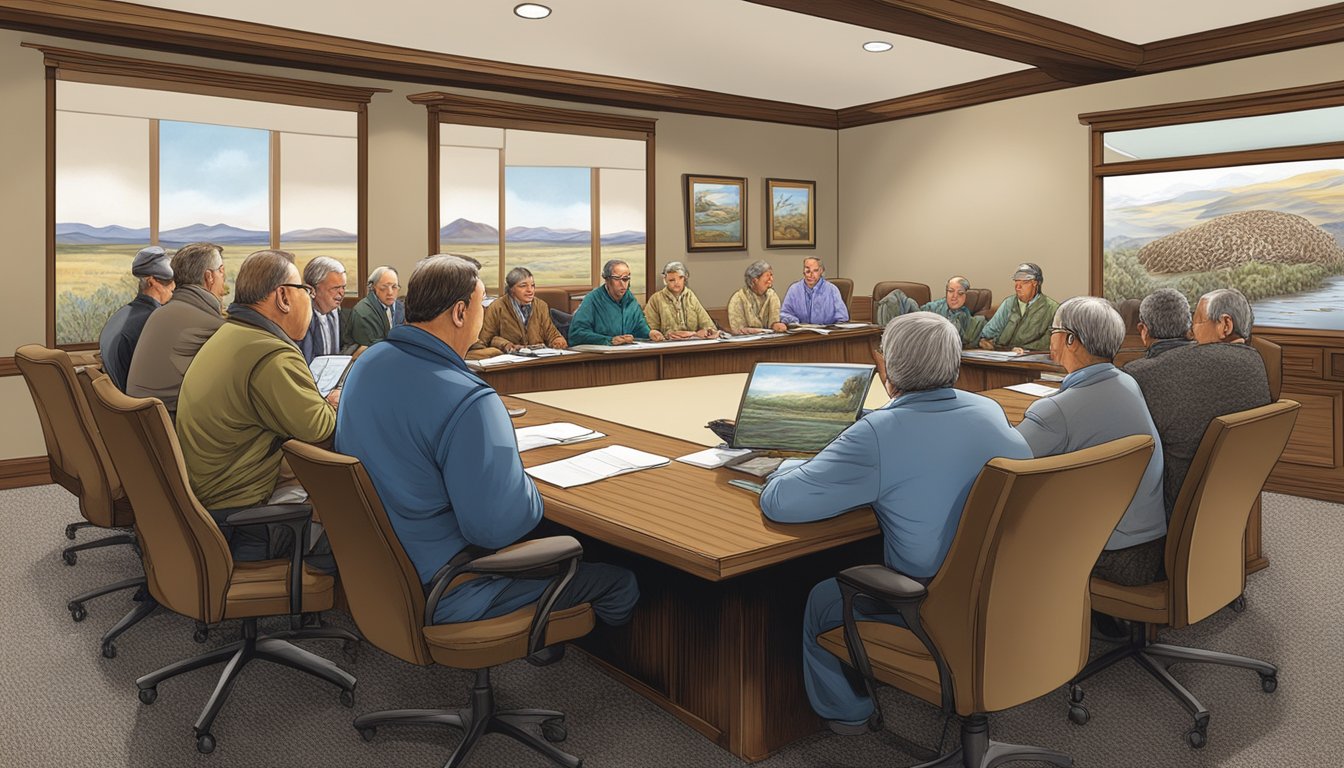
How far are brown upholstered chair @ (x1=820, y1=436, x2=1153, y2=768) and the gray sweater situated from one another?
0.90 m

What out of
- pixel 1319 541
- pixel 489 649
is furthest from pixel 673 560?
pixel 1319 541

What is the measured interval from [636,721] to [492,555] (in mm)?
803

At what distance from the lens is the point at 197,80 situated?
19.3 ft

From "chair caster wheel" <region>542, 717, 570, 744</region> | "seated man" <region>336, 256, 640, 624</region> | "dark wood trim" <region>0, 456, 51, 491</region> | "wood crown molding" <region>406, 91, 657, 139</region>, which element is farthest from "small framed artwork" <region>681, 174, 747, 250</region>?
"seated man" <region>336, 256, 640, 624</region>

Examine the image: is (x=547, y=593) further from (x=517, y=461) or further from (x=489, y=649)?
(x=517, y=461)

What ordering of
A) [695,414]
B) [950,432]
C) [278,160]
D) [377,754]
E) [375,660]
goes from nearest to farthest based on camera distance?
[950,432] < [377,754] < [375,660] < [695,414] < [278,160]

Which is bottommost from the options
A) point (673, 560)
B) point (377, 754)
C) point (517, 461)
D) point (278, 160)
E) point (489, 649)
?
point (377, 754)

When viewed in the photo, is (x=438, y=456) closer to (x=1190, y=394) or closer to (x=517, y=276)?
(x=1190, y=394)

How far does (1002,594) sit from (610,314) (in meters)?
4.81

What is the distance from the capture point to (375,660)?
2.98 meters

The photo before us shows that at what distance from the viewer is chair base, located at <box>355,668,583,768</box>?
2211mm

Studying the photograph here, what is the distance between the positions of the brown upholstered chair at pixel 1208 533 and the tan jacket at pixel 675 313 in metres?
4.60

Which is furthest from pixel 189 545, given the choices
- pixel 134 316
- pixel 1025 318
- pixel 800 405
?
pixel 1025 318

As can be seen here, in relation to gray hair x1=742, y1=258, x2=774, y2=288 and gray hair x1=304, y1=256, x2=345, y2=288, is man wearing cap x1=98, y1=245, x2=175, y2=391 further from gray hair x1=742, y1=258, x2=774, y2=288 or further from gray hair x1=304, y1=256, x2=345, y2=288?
gray hair x1=742, y1=258, x2=774, y2=288
